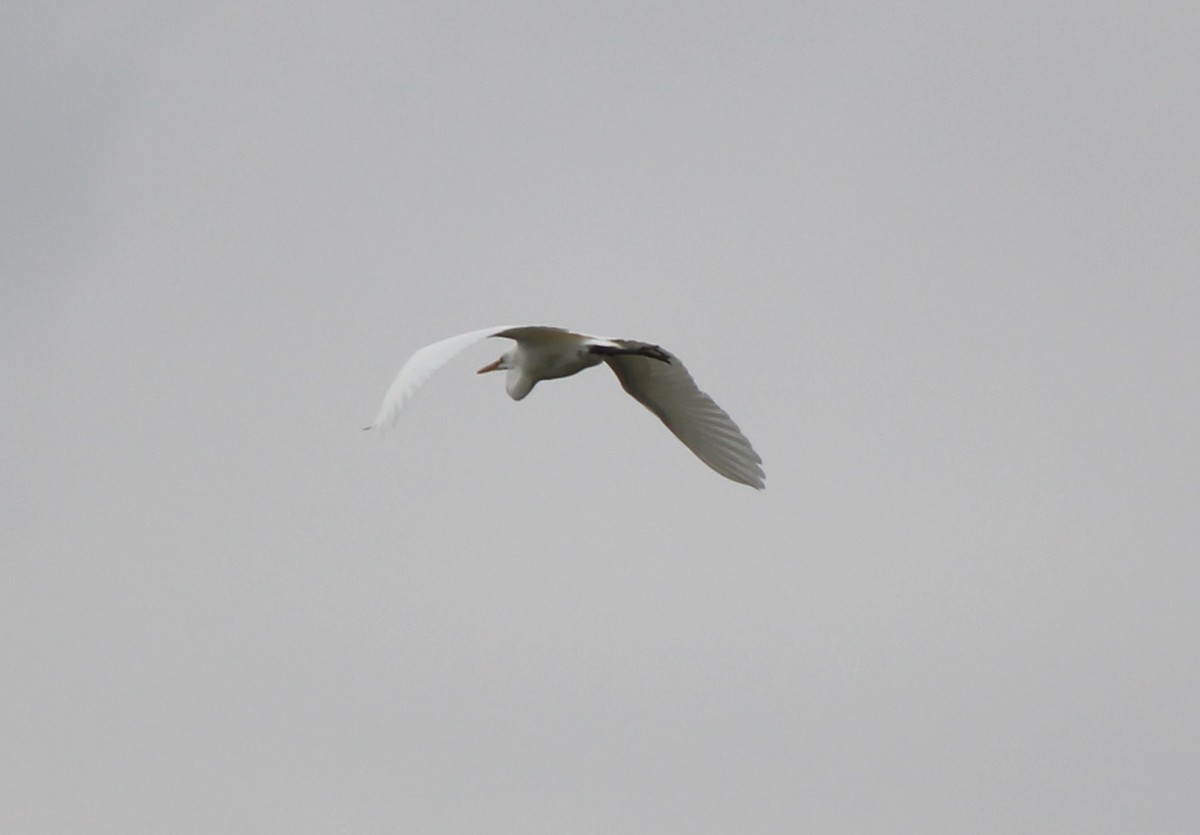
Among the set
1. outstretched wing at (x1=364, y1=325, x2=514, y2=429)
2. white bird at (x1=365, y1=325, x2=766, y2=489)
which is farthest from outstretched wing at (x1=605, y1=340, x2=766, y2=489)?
outstretched wing at (x1=364, y1=325, x2=514, y2=429)

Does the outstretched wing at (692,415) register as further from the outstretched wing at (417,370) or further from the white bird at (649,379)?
the outstretched wing at (417,370)

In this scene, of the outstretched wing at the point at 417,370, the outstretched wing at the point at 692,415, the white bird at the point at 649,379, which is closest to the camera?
the outstretched wing at the point at 417,370

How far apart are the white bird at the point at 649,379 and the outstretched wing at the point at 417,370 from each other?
1130 millimetres

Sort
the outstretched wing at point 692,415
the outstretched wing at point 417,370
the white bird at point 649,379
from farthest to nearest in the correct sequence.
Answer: the outstretched wing at point 692,415
the white bird at point 649,379
the outstretched wing at point 417,370

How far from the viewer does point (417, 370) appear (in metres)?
15.7

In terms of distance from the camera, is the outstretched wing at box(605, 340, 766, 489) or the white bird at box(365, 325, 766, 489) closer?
the white bird at box(365, 325, 766, 489)

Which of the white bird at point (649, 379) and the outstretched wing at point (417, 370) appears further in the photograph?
the white bird at point (649, 379)

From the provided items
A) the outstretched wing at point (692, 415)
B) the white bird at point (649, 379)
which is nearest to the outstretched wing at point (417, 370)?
the white bird at point (649, 379)

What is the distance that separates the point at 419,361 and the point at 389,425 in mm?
1408

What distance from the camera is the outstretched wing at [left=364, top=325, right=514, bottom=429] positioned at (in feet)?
48.8

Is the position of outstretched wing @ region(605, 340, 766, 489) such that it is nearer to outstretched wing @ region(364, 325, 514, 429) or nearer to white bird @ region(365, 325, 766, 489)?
white bird @ region(365, 325, 766, 489)

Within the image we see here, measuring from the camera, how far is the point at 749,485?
21250 mm

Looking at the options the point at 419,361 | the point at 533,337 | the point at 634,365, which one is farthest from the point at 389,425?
the point at 634,365

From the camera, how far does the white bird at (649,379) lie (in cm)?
1953
